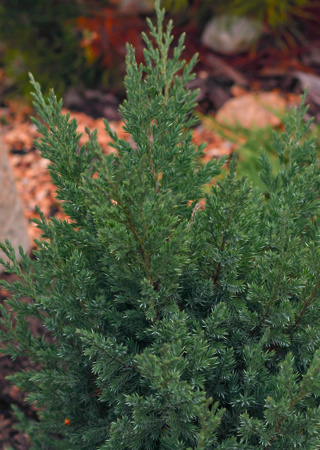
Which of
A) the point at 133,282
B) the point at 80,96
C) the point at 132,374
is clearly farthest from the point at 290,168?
the point at 80,96

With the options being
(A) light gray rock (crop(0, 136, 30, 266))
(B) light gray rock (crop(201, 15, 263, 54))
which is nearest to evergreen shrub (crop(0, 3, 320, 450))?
(A) light gray rock (crop(0, 136, 30, 266))

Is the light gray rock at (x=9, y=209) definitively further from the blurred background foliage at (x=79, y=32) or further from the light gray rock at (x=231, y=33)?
the light gray rock at (x=231, y=33)

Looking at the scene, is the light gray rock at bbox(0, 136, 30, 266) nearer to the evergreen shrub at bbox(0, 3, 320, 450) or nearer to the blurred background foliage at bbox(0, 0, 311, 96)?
the evergreen shrub at bbox(0, 3, 320, 450)

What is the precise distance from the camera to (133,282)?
1.23 metres

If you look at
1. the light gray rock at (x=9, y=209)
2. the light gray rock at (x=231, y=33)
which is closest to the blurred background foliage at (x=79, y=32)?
the light gray rock at (x=231, y=33)

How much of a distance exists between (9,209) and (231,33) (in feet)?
10.1

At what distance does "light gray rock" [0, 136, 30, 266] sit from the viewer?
8.69 feet

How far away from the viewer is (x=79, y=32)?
4578mm

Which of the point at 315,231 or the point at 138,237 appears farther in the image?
the point at 315,231

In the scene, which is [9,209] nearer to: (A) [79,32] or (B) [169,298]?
(B) [169,298]

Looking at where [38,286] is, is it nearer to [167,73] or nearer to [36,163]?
[167,73]

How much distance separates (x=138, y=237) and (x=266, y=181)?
681 mm

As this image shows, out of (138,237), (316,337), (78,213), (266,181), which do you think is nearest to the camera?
(138,237)

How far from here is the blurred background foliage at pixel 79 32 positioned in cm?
435
